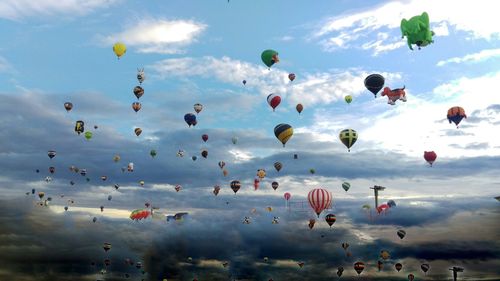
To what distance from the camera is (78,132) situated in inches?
4510

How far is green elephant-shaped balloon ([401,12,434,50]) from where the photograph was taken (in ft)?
212

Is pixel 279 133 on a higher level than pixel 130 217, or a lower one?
higher

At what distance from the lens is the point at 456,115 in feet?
263

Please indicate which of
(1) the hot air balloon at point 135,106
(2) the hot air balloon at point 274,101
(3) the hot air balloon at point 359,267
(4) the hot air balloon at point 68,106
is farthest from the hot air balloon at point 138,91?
(3) the hot air balloon at point 359,267

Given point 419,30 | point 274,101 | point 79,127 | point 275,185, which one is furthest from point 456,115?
point 79,127

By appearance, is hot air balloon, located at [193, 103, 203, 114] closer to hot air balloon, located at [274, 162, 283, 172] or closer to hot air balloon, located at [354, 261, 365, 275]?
hot air balloon, located at [274, 162, 283, 172]

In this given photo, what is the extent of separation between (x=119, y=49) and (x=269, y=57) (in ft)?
91.0

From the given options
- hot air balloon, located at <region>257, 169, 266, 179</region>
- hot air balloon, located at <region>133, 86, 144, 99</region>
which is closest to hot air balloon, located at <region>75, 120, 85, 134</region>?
hot air balloon, located at <region>133, 86, 144, 99</region>

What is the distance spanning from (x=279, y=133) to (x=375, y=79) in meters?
17.6

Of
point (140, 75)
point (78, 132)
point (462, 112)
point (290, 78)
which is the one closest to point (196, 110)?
point (140, 75)

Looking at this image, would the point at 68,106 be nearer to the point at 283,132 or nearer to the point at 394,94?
the point at 283,132

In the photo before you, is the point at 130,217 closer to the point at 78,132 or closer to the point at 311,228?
the point at 78,132

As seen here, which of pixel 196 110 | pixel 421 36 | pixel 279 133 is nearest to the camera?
pixel 421 36

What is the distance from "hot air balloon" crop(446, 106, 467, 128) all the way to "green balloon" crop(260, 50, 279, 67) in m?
29.5
